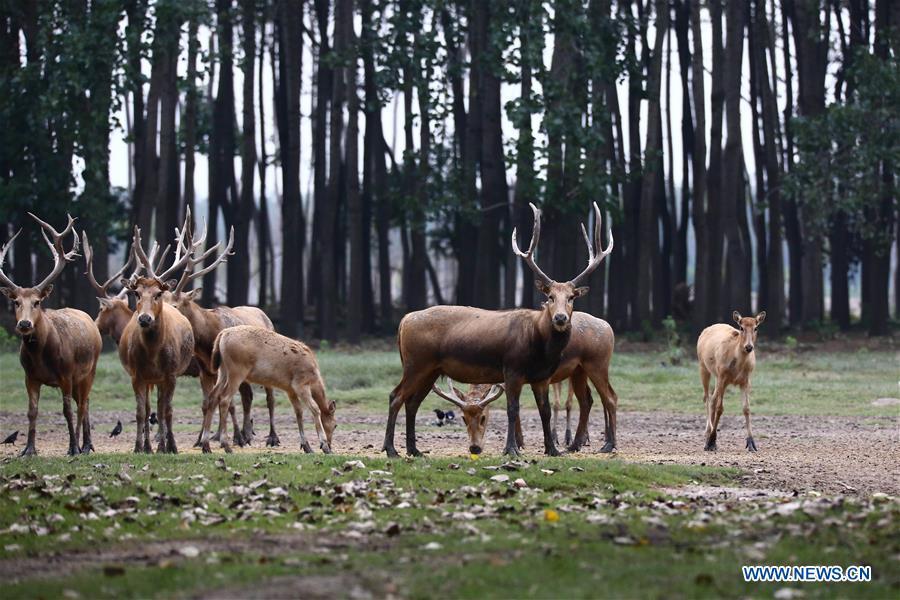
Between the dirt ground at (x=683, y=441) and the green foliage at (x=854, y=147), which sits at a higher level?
the green foliage at (x=854, y=147)

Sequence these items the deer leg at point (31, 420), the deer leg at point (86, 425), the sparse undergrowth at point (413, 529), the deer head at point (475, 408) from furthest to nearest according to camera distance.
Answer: the deer head at point (475, 408) < the deer leg at point (86, 425) < the deer leg at point (31, 420) < the sparse undergrowth at point (413, 529)

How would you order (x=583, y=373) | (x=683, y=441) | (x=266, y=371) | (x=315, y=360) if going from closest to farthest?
1. (x=266, y=371)
2. (x=315, y=360)
3. (x=583, y=373)
4. (x=683, y=441)

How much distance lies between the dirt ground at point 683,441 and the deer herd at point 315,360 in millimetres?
601

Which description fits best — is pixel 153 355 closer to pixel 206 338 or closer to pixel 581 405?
pixel 206 338

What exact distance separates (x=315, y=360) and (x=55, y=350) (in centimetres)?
309

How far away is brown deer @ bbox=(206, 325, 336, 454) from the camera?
647 inches

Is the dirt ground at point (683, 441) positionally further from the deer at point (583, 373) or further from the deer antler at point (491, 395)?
the deer antler at point (491, 395)

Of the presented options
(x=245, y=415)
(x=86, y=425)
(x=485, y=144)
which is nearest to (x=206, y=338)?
(x=245, y=415)

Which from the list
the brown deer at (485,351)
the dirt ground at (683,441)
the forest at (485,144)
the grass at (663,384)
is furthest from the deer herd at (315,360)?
the forest at (485,144)

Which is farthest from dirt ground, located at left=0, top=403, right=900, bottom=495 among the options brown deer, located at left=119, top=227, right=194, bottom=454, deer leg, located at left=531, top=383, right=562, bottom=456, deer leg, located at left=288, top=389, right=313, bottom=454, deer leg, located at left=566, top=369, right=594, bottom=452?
brown deer, located at left=119, top=227, right=194, bottom=454

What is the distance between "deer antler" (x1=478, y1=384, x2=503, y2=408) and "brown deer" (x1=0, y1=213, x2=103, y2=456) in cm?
487

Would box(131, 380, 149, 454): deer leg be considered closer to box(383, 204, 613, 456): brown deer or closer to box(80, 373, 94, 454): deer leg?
box(80, 373, 94, 454): deer leg

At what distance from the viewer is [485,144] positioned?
3803 cm

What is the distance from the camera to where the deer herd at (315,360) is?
15680mm
